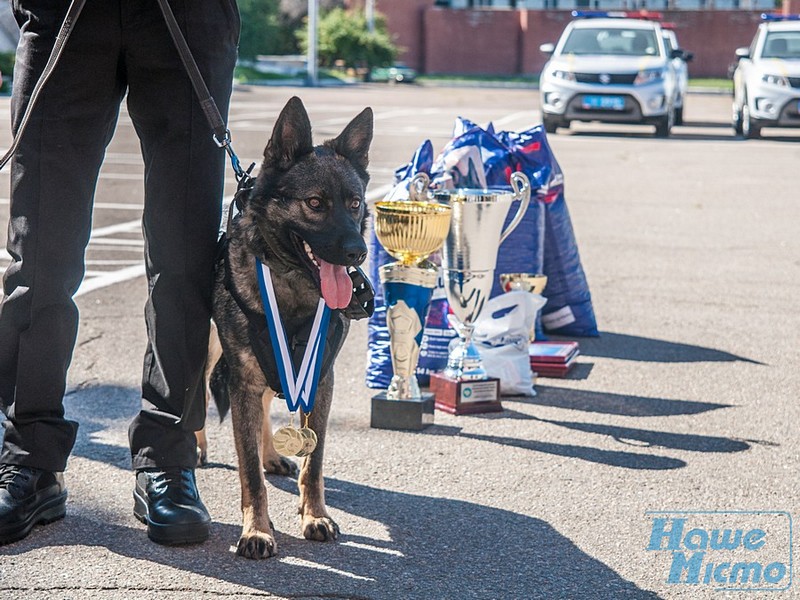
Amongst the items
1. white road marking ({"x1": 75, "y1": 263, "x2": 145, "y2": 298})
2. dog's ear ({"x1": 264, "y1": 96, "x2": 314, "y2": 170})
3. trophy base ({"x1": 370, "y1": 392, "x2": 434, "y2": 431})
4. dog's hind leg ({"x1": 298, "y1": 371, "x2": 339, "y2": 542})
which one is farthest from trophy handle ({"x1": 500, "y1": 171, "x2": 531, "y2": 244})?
white road marking ({"x1": 75, "y1": 263, "x2": 145, "y2": 298})

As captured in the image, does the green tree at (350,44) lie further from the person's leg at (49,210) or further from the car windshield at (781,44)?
the person's leg at (49,210)

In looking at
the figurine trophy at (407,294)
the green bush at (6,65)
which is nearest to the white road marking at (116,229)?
the figurine trophy at (407,294)

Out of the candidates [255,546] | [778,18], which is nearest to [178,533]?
[255,546]

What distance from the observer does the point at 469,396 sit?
5.18 meters

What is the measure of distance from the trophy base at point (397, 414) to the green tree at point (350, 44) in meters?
46.0

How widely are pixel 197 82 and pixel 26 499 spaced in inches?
52.3

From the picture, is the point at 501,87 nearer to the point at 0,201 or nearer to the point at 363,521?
the point at 0,201

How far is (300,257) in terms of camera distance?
3.59 m

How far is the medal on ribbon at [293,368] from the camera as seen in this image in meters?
3.63

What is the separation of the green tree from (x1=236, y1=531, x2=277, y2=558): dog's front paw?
47.5 metres

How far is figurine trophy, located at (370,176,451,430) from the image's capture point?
4.90 metres

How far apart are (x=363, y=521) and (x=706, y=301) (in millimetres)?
4382

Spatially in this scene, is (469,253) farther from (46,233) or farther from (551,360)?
(46,233)

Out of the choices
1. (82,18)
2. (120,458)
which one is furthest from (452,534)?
(82,18)
